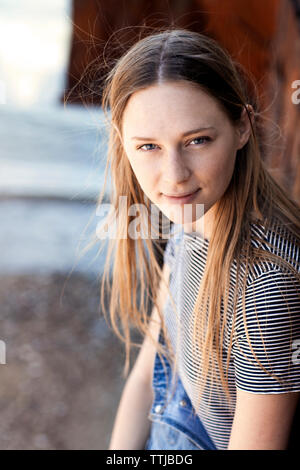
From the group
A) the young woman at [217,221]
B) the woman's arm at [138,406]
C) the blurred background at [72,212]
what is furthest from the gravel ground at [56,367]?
the young woman at [217,221]

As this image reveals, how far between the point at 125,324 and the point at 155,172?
552 millimetres

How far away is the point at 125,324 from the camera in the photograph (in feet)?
4.54

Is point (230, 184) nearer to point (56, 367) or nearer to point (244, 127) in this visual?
point (244, 127)

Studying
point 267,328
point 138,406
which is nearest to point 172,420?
point 138,406

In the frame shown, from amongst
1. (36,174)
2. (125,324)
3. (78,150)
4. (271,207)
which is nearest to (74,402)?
(125,324)

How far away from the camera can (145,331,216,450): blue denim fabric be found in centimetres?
120

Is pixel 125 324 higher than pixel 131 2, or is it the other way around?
pixel 131 2

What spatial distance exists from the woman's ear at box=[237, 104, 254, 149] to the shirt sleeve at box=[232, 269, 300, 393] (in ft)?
0.84

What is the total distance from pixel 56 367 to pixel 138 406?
1235 mm

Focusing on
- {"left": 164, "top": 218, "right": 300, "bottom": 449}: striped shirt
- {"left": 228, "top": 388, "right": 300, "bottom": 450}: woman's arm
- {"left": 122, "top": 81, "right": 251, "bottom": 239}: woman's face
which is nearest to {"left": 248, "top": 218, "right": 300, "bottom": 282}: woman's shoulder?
{"left": 164, "top": 218, "right": 300, "bottom": 449}: striped shirt

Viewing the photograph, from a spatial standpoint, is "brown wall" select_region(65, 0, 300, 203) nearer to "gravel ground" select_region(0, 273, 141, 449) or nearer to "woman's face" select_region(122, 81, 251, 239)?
"woman's face" select_region(122, 81, 251, 239)

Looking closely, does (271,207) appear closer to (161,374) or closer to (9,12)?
(161,374)

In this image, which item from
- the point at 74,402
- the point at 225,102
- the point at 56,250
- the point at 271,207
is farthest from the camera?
the point at 56,250

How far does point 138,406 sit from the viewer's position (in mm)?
1416
